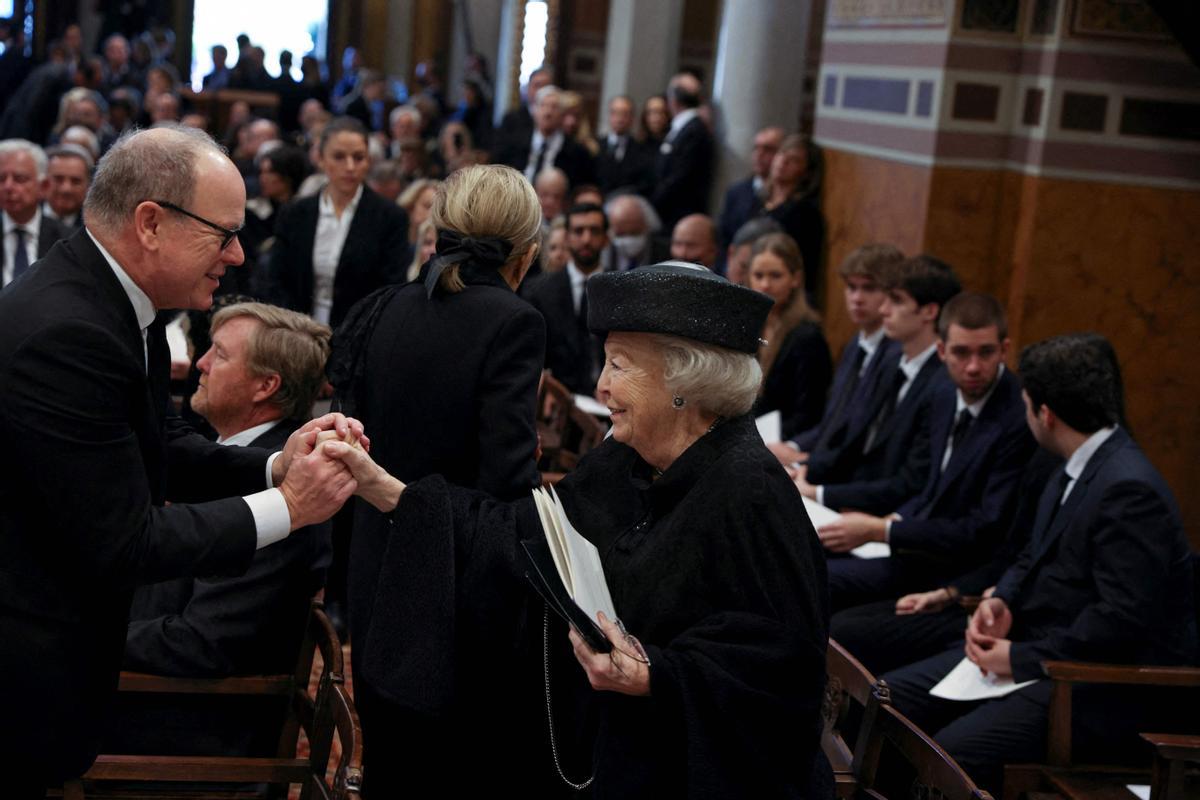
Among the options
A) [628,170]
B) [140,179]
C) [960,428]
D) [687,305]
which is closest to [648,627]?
[687,305]

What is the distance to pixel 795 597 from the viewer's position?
2.32 meters

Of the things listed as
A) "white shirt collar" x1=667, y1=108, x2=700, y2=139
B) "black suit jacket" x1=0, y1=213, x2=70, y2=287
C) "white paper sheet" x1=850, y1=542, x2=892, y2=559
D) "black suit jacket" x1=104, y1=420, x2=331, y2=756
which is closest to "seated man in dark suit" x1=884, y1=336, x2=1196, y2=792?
"white paper sheet" x1=850, y1=542, x2=892, y2=559

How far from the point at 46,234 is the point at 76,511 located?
4.26m

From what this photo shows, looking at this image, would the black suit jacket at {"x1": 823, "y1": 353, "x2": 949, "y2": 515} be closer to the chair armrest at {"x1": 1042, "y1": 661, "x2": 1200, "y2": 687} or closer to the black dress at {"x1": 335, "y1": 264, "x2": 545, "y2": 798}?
the chair armrest at {"x1": 1042, "y1": 661, "x2": 1200, "y2": 687}

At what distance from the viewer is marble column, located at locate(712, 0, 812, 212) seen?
8812 millimetres

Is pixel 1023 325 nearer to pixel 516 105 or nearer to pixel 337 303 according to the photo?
pixel 337 303

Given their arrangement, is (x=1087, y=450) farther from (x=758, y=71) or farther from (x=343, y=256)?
(x=758, y=71)

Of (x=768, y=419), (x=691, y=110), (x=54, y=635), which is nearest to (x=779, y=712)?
(x=54, y=635)

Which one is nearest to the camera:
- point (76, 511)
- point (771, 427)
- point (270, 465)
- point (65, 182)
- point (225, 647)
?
point (76, 511)

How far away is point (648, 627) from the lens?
239 centimetres

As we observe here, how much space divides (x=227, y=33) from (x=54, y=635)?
858 inches

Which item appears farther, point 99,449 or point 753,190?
point 753,190

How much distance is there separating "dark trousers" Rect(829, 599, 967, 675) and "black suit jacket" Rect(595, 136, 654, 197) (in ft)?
19.5

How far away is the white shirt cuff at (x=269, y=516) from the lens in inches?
95.7
